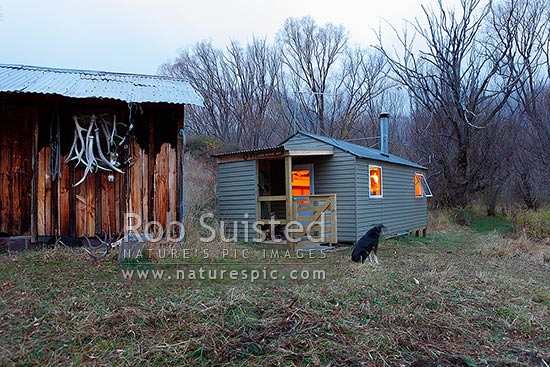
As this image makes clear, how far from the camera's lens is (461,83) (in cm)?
1991

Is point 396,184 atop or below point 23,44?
below

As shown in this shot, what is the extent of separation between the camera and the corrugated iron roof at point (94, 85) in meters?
5.90

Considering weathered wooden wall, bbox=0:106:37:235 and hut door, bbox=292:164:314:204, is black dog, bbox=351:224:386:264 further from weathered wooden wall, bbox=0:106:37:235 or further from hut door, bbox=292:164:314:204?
weathered wooden wall, bbox=0:106:37:235

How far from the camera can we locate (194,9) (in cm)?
2448

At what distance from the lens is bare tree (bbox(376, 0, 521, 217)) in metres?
19.1

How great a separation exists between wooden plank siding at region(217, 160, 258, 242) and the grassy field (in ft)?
12.4

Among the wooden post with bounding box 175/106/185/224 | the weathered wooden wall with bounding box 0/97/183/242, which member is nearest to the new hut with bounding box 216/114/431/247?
the wooden post with bounding box 175/106/185/224

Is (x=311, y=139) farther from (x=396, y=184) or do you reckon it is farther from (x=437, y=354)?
(x=437, y=354)

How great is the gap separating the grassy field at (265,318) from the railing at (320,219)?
9.89ft

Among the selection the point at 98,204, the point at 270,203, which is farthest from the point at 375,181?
the point at 98,204

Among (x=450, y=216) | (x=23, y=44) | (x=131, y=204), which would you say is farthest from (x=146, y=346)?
(x=23, y=44)

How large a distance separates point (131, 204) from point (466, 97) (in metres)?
18.6

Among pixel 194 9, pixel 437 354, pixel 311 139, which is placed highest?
pixel 194 9

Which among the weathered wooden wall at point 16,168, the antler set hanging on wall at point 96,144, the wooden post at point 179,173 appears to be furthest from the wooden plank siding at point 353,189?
the weathered wooden wall at point 16,168
